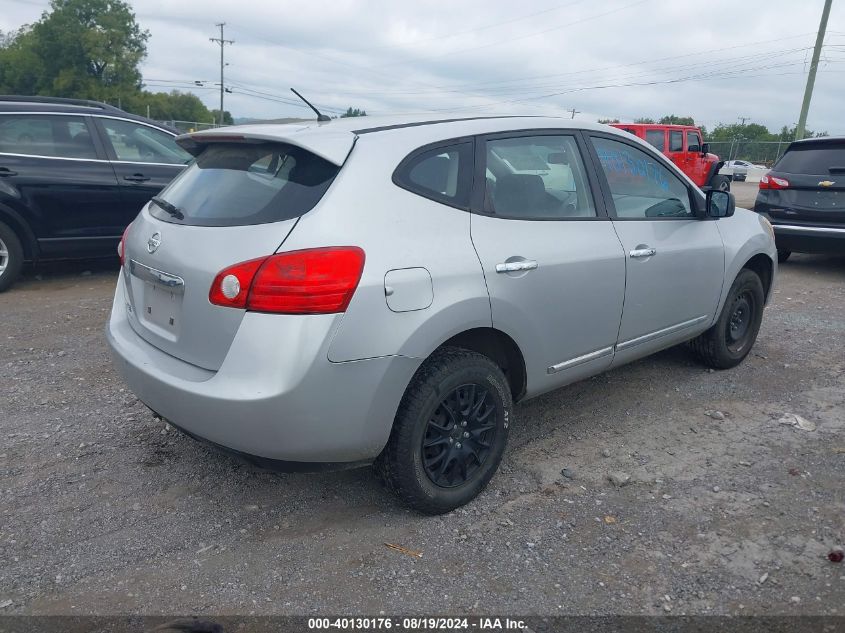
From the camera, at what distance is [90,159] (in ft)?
22.5

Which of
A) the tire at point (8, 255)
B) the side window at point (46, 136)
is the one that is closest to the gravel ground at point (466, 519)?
the tire at point (8, 255)

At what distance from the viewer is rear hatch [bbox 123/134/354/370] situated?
2648mm

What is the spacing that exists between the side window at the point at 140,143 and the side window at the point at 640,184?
4885 mm

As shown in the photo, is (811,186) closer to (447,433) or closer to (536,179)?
(536,179)

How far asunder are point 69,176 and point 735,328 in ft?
19.8

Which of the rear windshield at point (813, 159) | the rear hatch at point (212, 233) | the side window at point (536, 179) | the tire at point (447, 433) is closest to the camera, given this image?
the rear hatch at point (212, 233)

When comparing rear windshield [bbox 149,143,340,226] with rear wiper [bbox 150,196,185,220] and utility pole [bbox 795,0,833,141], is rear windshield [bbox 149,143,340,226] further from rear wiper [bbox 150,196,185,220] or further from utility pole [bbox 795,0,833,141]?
utility pole [bbox 795,0,833,141]

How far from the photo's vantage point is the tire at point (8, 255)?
646cm

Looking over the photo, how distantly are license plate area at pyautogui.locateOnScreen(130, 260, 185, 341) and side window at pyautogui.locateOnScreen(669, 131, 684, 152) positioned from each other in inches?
654

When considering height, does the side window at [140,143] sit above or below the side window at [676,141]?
below

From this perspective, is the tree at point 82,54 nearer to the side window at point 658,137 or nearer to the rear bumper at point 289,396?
the side window at point 658,137

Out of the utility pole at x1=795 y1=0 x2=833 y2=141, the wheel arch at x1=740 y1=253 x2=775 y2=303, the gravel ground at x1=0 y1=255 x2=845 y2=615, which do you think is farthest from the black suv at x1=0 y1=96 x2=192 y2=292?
the utility pole at x1=795 y1=0 x2=833 y2=141

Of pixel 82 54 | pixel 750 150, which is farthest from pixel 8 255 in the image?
pixel 82 54

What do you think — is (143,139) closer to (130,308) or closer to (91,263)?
(91,263)
